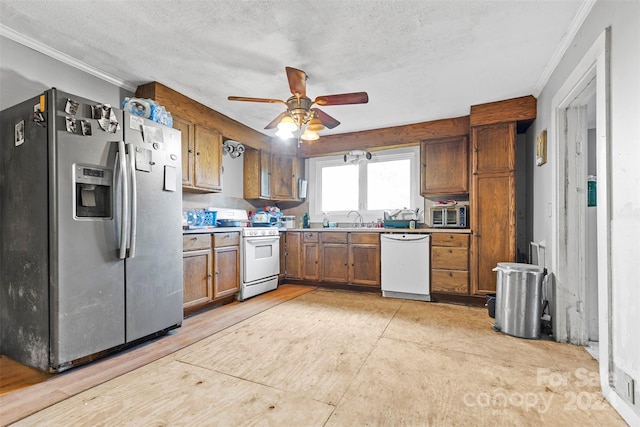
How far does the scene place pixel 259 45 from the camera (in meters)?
2.38

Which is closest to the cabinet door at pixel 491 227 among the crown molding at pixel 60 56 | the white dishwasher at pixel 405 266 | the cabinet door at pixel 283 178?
the white dishwasher at pixel 405 266

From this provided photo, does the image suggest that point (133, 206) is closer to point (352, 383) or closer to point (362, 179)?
point (352, 383)

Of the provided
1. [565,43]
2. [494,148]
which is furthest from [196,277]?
[565,43]

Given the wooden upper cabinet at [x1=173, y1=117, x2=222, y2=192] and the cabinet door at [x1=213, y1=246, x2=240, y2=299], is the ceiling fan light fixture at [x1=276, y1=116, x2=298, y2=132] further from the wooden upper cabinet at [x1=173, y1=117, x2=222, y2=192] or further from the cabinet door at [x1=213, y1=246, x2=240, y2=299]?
the cabinet door at [x1=213, y1=246, x2=240, y2=299]

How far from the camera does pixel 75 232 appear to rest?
201 cm

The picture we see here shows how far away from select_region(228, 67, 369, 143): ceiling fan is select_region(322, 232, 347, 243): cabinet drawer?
175cm

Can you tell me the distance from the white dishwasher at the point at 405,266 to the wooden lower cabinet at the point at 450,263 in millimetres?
94

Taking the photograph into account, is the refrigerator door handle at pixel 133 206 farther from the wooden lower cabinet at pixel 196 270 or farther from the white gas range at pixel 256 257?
the white gas range at pixel 256 257

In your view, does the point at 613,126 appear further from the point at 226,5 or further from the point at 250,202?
the point at 250,202

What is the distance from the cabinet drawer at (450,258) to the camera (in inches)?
145

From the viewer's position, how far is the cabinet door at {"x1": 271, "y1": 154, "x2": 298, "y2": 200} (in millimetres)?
4934

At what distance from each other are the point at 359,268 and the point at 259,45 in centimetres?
298

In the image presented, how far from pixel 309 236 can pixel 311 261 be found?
37cm

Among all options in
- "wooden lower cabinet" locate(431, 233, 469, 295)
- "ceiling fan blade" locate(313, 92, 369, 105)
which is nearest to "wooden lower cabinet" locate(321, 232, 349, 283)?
"wooden lower cabinet" locate(431, 233, 469, 295)
